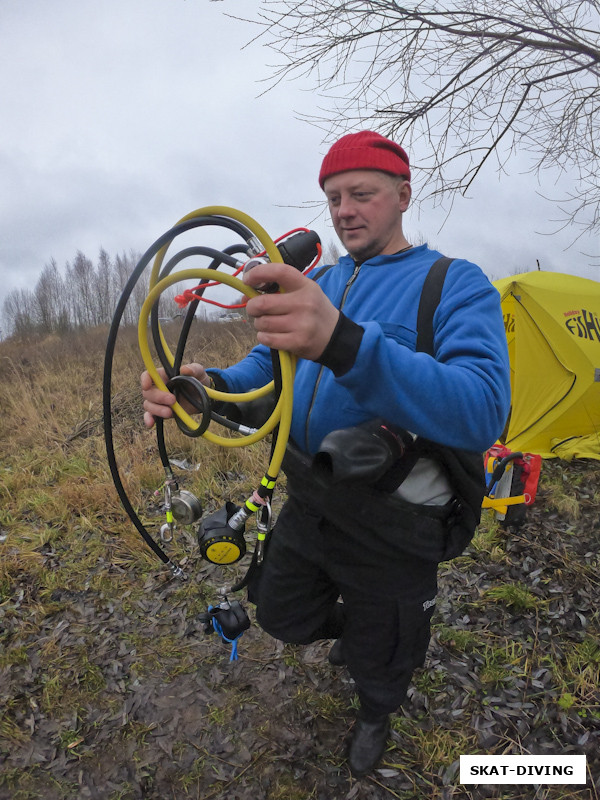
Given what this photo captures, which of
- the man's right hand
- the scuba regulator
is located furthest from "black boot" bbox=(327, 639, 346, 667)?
the man's right hand

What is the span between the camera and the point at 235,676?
8.52 ft

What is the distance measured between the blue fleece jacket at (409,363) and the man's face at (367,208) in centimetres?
8

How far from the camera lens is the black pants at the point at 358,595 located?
5.86 feet

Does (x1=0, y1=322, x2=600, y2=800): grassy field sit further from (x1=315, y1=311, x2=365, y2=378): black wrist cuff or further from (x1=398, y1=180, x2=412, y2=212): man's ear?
(x1=398, y1=180, x2=412, y2=212): man's ear

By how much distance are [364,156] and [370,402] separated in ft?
3.20

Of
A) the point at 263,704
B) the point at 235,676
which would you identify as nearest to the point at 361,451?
the point at 263,704

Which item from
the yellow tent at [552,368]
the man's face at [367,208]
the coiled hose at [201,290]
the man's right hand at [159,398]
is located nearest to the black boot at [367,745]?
the coiled hose at [201,290]

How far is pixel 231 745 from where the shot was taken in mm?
2230

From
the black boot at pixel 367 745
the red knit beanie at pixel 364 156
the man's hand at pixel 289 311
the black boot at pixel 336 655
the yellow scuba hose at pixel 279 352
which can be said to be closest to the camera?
the man's hand at pixel 289 311

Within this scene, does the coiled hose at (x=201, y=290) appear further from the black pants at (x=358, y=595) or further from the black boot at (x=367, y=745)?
the black boot at (x=367, y=745)

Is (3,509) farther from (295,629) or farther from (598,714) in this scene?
(598,714)

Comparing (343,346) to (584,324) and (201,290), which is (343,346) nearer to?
(201,290)

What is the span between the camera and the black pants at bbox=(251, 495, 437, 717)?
70.4 inches

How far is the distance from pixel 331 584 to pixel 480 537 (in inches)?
83.2
